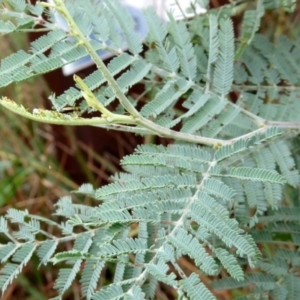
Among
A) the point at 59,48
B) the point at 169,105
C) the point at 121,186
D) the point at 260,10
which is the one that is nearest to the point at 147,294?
the point at 121,186

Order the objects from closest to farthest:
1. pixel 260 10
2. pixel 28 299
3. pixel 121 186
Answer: pixel 121 186
pixel 260 10
pixel 28 299

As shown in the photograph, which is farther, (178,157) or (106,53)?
(106,53)

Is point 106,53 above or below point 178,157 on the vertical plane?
above

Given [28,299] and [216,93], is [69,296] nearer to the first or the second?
[28,299]

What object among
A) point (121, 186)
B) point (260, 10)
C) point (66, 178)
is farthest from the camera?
point (66, 178)

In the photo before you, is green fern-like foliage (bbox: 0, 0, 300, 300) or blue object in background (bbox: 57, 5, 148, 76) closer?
green fern-like foliage (bbox: 0, 0, 300, 300)

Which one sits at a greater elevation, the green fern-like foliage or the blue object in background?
the blue object in background

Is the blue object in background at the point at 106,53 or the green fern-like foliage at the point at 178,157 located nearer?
the green fern-like foliage at the point at 178,157

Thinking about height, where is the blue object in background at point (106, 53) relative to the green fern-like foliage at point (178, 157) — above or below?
above
